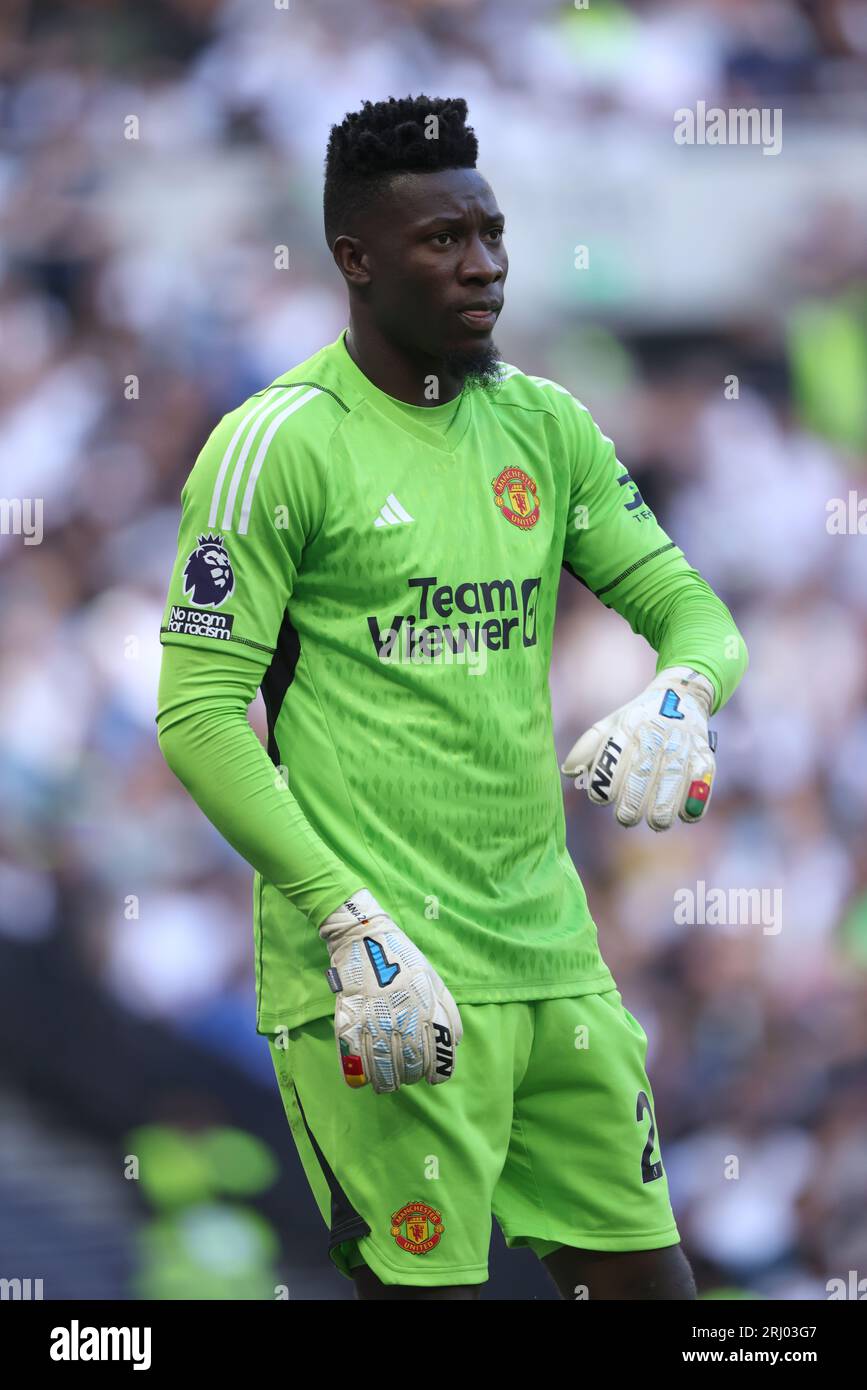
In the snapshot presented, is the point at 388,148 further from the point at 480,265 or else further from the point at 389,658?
the point at 389,658

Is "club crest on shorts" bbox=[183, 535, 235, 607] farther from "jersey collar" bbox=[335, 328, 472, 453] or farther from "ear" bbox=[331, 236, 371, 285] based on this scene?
"ear" bbox=[331, 236, 371, 285]

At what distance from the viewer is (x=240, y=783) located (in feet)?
→ 7.54

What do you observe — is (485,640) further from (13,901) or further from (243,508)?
(13,901)

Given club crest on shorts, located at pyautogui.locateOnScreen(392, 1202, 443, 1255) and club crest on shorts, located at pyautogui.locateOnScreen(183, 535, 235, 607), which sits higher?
club crest on shorts, located at pyautogui.locateOnScreen(183, 535, 235, 607)

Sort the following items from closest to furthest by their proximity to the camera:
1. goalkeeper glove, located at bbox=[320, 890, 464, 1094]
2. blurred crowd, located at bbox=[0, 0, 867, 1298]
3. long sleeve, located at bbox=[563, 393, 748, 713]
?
goalkeeper glove, located at bbox=[320, 890, 464, 1094], long sleeve, located at bbox=[563, 393, 748, 713], blurred crowd, located at bbox=[0, 0, 867, 1298]

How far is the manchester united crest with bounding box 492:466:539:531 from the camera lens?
2.50 metres

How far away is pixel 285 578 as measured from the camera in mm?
2369

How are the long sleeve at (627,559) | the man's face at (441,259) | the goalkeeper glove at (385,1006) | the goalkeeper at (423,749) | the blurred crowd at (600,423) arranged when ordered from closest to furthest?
the goalkeeper glove at (385,1006) < the goalkeeper at (423,749) < the man's face at (441,259) < the long sleeve at (627,559) < the blurred crowd at (600,423)

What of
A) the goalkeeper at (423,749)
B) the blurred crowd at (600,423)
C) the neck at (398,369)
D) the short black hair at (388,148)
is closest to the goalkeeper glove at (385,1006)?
the goalkeeper at (423,749)

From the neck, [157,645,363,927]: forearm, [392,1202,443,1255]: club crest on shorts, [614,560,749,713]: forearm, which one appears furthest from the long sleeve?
[392,1202,443,1255]: club crest on shorts

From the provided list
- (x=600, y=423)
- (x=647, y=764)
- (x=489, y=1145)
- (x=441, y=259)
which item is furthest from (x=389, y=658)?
(x=600, y=423)

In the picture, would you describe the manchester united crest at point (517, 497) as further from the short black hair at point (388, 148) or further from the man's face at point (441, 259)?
the short black hair at point (388, 148)

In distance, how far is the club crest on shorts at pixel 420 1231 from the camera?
2340 millimetres

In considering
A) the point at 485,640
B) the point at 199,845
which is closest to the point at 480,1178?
the point at 485,640
